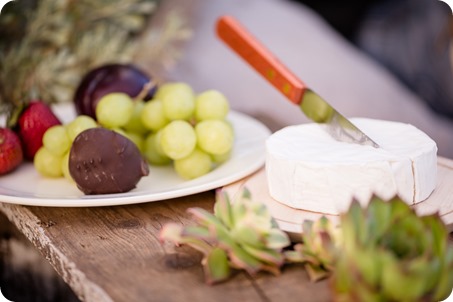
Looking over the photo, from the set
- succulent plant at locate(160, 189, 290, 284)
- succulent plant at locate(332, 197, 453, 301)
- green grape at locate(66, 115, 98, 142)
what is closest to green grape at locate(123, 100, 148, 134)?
green grape at locate(66, 115, 98, 142)

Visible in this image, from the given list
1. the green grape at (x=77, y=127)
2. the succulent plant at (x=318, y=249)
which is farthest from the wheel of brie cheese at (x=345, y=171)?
the green grape at (x=77, y=127)

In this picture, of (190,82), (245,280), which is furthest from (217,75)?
(245,280)

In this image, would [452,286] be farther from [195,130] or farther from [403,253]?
[195,130]

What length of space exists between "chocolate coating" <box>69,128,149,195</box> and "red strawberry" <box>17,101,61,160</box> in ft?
0.69

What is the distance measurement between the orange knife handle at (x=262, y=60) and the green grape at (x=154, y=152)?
25cm

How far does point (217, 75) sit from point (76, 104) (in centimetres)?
89

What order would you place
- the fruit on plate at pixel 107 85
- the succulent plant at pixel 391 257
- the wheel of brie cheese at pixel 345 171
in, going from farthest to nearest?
the fruit on plate at pixel 107 85 < the wheel of brie cheese at pixel 345 171 < the succulent plant at pixel 391 257

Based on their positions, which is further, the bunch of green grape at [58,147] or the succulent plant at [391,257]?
the bunch of green grape at [58,147]

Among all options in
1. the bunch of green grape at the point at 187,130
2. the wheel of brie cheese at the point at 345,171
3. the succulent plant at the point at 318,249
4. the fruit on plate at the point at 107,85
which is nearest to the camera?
the succulent plant at the point at 318,249

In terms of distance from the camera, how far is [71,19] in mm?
1948

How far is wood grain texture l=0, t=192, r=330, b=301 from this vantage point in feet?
2.59

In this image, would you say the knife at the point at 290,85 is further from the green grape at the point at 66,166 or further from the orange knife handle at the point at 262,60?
the green grape at the point at 66,166

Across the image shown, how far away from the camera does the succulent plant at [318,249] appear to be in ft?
2.47

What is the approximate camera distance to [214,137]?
1.16 m
